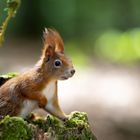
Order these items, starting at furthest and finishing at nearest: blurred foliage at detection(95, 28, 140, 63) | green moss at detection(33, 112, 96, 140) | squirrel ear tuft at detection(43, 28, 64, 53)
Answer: blurred foliage at detection(95, 28, 140, 63), squirrel ear tuft at detection(43, 28, 64, 53), green moss at detection(33, 112, 96, 140)

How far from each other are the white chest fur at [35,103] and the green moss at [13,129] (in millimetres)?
230

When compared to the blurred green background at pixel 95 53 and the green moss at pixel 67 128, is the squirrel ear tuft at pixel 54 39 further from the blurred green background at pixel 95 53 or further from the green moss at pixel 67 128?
the blurred green background at pixel 95 53

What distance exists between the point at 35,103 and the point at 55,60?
0.34 m

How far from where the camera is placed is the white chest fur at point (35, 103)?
4.88 meters

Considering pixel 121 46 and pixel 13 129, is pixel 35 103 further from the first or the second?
pixel 121 46

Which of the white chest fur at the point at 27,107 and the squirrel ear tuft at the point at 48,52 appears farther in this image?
the squirrel ear tuft at the point at 48,52

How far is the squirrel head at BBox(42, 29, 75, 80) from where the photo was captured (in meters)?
4.99

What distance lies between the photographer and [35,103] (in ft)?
16.1

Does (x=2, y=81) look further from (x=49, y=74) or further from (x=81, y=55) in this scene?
(x=81, y=55)

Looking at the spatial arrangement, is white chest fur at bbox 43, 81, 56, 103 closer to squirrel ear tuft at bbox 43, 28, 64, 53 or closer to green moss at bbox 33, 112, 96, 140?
green moss at bbox 33, 112, 96, 140

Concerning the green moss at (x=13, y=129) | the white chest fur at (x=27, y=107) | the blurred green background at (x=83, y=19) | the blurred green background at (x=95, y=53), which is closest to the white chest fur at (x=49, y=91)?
the white chest fur at (x=27, y=107)

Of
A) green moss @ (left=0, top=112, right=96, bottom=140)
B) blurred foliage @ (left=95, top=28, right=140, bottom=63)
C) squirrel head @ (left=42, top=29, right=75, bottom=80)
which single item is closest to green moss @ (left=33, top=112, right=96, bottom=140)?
green moss @ (left=0, top=112, right=96, bottom=140)

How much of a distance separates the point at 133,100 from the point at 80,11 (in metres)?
5.17

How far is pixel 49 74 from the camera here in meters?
5.02
